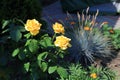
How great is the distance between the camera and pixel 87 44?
5059 millimetres

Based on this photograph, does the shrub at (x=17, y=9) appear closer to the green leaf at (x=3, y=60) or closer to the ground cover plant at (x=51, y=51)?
the ground cover plant at (x=51, y=51)

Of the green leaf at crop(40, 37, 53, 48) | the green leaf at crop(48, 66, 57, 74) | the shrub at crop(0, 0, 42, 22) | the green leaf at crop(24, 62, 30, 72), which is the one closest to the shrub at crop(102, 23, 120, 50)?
the shrub at crop(0, 0, 42, 22)

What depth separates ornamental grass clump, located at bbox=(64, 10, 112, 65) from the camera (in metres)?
5.03

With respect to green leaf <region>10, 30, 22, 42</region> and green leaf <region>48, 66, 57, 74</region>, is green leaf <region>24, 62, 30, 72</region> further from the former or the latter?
green leaf <region>10, 30, 22, 42</region>

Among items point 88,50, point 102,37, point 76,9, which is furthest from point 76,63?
point 76,9

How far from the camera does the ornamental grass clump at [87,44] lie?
5.03 metres

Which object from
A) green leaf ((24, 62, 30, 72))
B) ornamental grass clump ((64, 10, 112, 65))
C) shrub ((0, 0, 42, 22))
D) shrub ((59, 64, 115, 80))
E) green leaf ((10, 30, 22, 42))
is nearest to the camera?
green leaf ((10, 30, 22, 42))

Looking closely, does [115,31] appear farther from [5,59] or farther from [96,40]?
[5,59]

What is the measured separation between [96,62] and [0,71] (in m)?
1.71

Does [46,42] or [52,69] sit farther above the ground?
[46,42]

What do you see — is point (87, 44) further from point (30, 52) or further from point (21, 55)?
point (21, 55)

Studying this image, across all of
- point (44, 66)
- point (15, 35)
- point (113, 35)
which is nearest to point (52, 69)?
point (44, 66)

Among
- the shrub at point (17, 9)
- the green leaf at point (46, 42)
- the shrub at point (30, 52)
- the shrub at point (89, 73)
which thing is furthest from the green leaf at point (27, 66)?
the shrub at point (17, 9)

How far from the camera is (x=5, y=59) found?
376 centimetres
